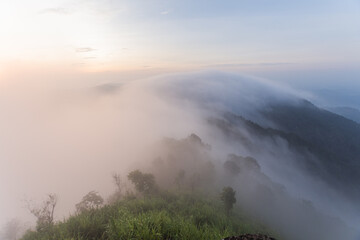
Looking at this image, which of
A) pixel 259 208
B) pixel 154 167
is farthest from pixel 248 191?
pixel 154 167

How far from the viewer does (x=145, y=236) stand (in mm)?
7148

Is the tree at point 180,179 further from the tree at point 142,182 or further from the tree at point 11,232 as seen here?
the tree at point 11,232

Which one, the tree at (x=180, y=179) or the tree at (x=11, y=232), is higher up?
the tree at (x=180, y=179)

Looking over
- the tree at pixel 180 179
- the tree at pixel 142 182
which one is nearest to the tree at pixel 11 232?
the tree at pixel 142 182

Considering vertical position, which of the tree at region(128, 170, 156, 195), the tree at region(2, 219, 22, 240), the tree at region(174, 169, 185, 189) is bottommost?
the tree at region(2, 219, 22, 240)

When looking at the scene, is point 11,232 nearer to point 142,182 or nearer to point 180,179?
point 142,182

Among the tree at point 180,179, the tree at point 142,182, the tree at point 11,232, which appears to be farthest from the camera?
the tree at point 180,179

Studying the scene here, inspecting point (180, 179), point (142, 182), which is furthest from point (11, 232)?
point (180, 179)

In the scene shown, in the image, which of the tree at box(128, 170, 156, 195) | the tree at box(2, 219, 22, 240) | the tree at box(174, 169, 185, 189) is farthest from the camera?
the tree at box(174, 169, 185, 189)

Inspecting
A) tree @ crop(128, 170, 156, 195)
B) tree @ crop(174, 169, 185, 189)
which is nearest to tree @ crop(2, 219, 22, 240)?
tree @ crop(128, 170, 156, 195)

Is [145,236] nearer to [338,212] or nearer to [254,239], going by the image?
[254,239]

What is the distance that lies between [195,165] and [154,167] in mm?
21522

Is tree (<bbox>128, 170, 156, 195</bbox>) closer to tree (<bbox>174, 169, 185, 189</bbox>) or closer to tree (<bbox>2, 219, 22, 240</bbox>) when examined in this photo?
tree (<bbox>174, 169, 185, 189</bbox>)

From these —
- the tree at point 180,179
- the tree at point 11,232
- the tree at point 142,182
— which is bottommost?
the tree at point 11,232
